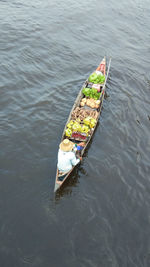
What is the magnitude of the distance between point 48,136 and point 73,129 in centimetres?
194

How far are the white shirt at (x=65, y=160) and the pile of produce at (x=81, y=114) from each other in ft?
13.4

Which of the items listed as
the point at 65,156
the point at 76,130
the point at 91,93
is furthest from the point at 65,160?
the point at 91,93

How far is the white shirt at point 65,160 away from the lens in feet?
39.2

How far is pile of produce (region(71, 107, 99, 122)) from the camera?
1596 cm

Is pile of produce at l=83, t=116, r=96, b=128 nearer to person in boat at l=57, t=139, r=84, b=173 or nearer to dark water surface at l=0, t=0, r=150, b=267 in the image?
dark water surface at l=0, t=0, r=150, b=267

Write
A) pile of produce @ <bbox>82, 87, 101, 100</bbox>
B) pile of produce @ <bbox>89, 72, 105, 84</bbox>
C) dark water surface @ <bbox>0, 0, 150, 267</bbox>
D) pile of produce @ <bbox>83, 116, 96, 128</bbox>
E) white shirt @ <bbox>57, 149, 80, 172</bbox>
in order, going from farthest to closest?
pile of produce @ <bbox>89, 72, 105, 84</bbox> → pile of produce @ <bbox>82, 87, 101, 100</bbox> → pile of produce @ <bbox>83, 116, 96, 128</bbox> → white shirt @ <bbox>57, 149, 80, 172</bbox> → dark water surface @ <bbox>0, 0, 150, 267</bbox>

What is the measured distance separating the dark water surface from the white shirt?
4.03 ft

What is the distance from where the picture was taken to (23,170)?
13.3 m

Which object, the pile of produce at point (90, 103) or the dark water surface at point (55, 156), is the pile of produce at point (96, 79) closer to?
the dark water surface at point (55, 156)

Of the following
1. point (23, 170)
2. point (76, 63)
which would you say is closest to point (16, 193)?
point (23, 170)

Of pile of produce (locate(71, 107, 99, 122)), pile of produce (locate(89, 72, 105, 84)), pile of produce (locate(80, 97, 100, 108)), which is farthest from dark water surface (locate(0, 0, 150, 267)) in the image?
pile of produce (locate(89, 72, 105, 84))

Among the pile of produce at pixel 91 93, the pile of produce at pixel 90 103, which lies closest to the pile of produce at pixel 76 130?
the pile of produce at pixel 90 103

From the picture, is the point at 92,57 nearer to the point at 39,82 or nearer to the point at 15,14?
the point at 39,82

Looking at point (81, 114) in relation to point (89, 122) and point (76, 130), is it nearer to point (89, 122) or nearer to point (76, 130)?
point (89, 122)
